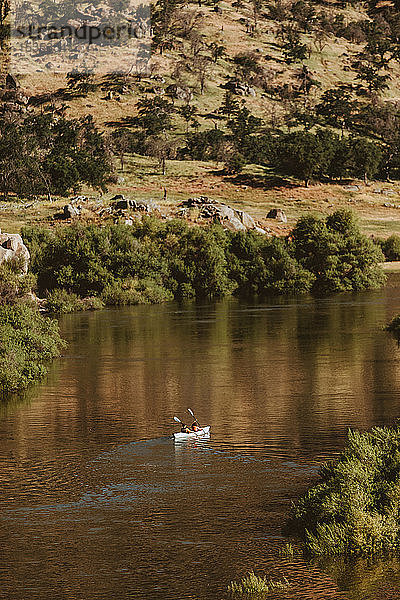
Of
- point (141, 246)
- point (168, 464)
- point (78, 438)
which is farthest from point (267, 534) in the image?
point (141, 246)

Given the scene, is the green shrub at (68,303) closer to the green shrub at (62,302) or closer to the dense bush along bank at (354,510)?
the green shrub at (62,302)

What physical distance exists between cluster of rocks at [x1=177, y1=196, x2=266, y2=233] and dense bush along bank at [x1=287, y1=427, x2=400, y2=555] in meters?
90.7

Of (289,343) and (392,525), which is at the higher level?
(392,525)

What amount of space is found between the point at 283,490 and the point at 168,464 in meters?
5.14

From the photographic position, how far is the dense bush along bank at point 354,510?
22641 millimetres

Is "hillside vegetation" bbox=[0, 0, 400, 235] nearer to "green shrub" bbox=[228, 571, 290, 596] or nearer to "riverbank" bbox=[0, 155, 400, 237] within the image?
"riverbank" bbox=[0, 155, 400, 237]

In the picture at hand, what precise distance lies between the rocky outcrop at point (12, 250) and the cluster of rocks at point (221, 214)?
116 feet

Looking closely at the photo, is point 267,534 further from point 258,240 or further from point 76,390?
point 258,240

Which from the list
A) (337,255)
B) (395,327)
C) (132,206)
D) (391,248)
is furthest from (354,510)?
(391,248)

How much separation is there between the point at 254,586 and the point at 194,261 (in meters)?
84.1

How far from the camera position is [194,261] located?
104m

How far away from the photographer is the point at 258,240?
10881 centimetres

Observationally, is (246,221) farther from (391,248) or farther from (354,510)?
(354,510)

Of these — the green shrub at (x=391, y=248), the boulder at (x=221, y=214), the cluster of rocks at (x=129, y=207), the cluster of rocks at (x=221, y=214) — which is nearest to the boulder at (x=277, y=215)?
the cluster of rocks at (x=221, y=214)
